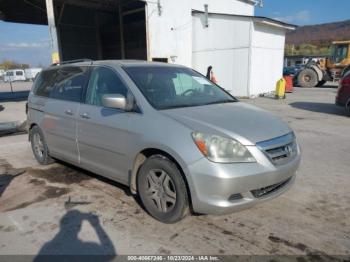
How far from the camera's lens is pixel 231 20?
55.4ft

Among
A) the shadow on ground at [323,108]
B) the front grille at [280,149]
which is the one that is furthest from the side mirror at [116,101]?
the shadow on ground at [323,108]

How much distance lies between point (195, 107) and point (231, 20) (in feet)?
47.9

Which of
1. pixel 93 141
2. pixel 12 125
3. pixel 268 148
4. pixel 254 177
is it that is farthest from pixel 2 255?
pixel 12 125

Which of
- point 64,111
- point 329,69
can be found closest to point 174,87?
point 64,111

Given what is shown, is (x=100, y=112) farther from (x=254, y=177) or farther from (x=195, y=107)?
(x=254, y=177)

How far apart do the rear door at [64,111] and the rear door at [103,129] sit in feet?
0.66

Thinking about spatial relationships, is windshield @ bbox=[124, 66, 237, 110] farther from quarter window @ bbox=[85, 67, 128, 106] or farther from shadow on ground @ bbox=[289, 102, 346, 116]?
shadow on ground @ bbox=[289, 102, 346, 116]

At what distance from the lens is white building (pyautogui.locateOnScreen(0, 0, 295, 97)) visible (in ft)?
54.8

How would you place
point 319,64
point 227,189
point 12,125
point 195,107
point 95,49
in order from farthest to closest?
point 95,49 < point 319,64 < point 12,125 < point 195,107 < point 227,189

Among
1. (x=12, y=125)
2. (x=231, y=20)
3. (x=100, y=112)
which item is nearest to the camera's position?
(x=100, y=112)

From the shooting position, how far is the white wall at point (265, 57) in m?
Result: 16.8

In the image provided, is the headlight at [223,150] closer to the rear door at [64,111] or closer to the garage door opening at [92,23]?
the rear door at [64,111]

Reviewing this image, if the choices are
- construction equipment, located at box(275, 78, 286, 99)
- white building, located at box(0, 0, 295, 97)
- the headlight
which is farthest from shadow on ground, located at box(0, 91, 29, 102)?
the headlight

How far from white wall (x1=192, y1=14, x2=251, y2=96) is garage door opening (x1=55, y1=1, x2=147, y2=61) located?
4.54 metres
